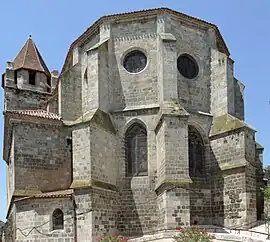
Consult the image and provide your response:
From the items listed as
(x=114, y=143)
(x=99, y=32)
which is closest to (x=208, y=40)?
(x=99, y=32)

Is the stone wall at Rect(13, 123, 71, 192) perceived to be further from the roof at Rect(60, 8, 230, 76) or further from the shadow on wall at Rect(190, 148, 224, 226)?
the shadow on wall at Rect(190, 148, 224, 226)

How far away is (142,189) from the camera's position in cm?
2234

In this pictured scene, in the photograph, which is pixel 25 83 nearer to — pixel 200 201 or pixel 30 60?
pixel 30 60

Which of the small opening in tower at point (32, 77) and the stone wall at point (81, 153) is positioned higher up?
the small opening in tower at point (32, 77)

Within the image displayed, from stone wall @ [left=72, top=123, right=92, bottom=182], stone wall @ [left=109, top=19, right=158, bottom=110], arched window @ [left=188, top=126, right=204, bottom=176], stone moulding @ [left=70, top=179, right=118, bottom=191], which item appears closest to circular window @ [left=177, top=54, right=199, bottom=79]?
stone wall @ [left=109, top=19, right=158, bottom=110]

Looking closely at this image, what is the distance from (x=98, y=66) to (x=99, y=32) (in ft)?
8.81

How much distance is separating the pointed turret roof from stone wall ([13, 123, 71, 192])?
1080 cm

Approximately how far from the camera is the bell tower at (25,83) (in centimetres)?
3341

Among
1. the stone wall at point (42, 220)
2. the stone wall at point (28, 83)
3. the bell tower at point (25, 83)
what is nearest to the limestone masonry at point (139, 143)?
the stone wall at point (42, 220)

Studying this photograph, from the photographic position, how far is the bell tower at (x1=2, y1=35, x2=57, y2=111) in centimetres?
3341

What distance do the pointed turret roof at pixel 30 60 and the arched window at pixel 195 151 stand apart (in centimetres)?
1512

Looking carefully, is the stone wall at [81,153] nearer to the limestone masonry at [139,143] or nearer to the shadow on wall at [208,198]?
the limestone masonry at [139,143]

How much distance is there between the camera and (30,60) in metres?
34.2

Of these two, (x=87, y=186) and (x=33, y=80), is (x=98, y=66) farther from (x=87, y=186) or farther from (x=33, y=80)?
(x=33, y=80)
